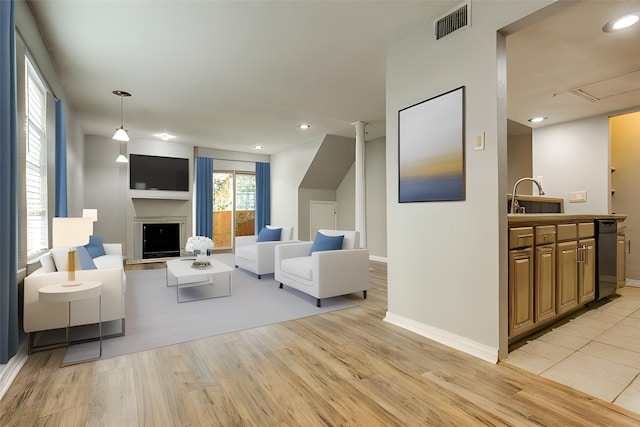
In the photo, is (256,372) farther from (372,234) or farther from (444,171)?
(372,234)

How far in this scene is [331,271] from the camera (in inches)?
139

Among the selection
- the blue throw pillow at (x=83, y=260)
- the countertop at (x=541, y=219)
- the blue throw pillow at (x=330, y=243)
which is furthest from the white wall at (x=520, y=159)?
the blue throw pillow at (x=83, y=260)

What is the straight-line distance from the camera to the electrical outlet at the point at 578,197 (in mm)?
4488

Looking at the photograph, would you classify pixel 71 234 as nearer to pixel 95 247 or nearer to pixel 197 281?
pixel 197 281

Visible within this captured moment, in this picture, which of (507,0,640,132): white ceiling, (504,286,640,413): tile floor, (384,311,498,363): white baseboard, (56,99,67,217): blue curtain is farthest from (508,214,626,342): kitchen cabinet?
(56,99,67,217): blue curtain

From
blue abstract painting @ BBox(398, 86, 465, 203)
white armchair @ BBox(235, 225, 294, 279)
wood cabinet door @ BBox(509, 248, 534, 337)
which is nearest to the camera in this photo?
wood cabinet door @ BBox(509, 248, 534, 337)

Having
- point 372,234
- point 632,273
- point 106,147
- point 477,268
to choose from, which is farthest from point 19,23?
point 632,273

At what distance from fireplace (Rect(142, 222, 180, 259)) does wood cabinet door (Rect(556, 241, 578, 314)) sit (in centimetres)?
730

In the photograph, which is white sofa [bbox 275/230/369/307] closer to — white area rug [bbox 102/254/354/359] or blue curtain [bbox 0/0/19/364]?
white area rug [bbox 102/254/354/359]

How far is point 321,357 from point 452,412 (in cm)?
94

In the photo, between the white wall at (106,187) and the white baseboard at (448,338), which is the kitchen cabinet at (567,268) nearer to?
the white baseboard at (448,338)

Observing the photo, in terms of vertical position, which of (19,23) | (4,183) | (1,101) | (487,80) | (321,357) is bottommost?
(321,357)

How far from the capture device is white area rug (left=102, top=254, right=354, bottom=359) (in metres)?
2.59

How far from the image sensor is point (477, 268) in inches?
89.3
